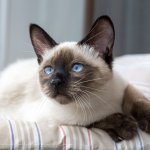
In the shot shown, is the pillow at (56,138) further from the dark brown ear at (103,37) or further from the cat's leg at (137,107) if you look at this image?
the dark brown ear at (103,37)

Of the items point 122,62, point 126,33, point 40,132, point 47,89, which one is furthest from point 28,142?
point 126,33

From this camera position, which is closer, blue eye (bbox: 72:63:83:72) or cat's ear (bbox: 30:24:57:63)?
blue eye (bbox: 72:63:83:72)

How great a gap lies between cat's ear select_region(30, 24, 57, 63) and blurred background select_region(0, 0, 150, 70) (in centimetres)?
94

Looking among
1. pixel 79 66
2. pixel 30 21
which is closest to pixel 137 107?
pixel 79 66

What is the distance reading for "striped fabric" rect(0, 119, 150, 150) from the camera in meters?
1.00

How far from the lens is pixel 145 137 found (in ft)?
3.66

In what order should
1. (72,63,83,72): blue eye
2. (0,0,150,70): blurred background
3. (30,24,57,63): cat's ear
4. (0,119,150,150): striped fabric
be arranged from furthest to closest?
(0,0,150,70): blurred background → (30,24,57,63): cat's ear → (72,63,83,72): blue eye → (0,119,150,150): striped fabric

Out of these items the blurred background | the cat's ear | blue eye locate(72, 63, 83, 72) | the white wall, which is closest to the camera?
blue eye locate(72, 63, 83, 72)

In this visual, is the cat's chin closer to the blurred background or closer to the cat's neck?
the cat's neck

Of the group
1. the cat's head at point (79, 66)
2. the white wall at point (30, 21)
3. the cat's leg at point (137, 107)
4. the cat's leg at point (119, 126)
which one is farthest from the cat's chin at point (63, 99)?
the white wall at point (30, 21)

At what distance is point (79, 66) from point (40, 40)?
21cm

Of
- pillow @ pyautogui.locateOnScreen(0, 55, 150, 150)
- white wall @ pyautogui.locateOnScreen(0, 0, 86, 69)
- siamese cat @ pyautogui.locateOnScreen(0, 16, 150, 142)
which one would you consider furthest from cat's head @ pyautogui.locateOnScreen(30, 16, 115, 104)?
white wall @ pyautogui.locateOnScreen(0, 0, 86, 69)

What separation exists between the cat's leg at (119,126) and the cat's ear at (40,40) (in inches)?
12.8

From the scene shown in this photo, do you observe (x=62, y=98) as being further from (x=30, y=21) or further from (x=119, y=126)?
(x=30, y=21)
